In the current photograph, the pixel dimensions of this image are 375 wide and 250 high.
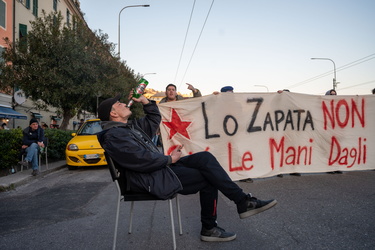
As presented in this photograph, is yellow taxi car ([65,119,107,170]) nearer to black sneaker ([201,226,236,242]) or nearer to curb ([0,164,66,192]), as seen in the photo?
curb ([0,164,66,192])

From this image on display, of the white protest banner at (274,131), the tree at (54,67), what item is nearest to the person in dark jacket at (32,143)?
the white protest banner at (274,131)

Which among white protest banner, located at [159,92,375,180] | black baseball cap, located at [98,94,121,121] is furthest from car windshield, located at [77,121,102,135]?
black baseball cap, located at [98,94,121,121]

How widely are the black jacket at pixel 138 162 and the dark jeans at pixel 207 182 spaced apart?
0.24 m

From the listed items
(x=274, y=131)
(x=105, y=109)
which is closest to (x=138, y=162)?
(x=105, y=109)

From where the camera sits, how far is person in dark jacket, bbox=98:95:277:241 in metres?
2.83

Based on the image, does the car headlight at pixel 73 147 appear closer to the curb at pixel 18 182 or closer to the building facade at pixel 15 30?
the curb at pixel 18 182

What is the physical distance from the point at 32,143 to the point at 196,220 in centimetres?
609

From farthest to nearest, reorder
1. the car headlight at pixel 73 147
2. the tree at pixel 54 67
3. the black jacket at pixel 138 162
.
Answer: the tree at pixel 54 67
the car headlight at pixel 73 147
the black jacket at pixel 138 162

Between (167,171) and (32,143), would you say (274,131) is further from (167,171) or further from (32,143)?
(32,143)

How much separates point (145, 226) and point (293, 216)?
5.84 ft

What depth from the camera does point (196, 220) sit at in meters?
3.88

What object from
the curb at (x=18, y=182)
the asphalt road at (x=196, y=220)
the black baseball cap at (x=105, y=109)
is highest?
the black baseball cap at (x=105, y=109)

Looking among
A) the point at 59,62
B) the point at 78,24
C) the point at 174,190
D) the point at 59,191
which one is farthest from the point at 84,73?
the point at 174,190

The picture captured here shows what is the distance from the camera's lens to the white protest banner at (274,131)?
613 cm
